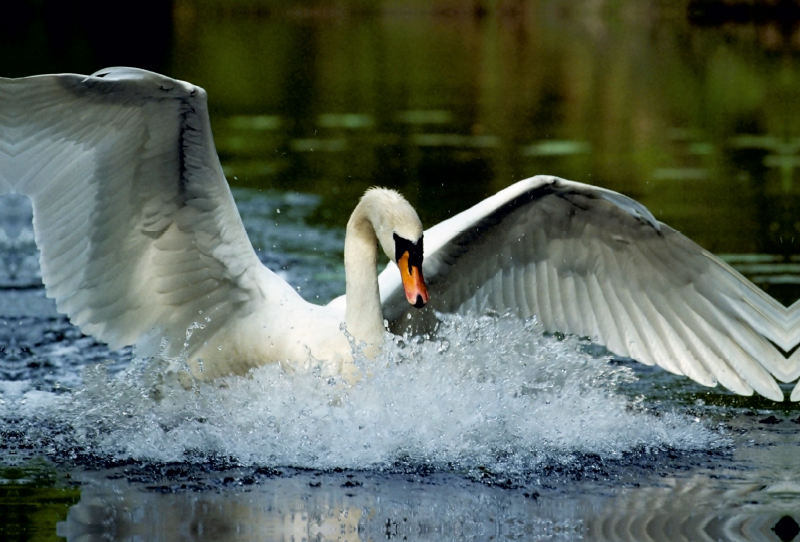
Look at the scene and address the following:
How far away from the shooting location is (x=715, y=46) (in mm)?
38250

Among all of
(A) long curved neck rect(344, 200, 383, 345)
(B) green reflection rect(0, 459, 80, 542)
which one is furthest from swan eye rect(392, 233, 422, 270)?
(B) green reflection rect(0, 459, 80, 542)

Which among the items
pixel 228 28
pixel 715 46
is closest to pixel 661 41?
pixel 715 46

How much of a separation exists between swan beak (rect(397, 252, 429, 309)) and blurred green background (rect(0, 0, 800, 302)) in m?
4.27

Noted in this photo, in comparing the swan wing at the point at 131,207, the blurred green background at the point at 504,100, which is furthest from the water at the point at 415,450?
the blurred green background at the point at 504,100

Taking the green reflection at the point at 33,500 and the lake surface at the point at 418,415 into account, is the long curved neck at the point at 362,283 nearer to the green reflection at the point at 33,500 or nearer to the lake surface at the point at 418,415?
the lake surface at the point at 418,415

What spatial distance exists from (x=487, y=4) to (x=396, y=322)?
4729 cm

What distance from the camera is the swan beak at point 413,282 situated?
21.7 ft

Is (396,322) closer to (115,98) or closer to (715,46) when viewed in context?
(115,98)

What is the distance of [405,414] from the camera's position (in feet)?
22.1

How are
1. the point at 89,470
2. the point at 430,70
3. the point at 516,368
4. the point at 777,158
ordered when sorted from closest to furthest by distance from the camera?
1. the point at 89,470
2. the point at 516,368
3. the point at 777,158
4. the point at 430,70

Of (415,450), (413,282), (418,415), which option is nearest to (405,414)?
(418,415)

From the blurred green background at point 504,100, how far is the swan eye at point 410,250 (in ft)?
14.0

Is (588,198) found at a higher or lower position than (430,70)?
higher

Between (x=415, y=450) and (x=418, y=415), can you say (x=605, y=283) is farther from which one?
(x=415, y=450)
